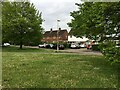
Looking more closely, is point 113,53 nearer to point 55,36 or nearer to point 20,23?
point 20,23

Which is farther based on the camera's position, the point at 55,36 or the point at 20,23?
the point at 55,36

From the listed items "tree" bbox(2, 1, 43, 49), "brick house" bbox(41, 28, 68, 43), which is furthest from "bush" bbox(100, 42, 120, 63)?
"brick house" bbox(41, 28, 68, 43)

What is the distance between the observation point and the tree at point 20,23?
58656 millimetres

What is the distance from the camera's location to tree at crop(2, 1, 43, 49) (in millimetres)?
58656

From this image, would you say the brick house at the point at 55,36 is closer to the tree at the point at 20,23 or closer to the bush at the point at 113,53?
the tree at the point at 20,23

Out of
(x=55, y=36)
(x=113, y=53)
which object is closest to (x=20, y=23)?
(x=113, y=53)

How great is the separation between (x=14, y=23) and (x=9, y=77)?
146ft

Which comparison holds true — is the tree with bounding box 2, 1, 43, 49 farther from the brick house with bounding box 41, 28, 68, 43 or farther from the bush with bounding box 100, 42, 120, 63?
the brick house with bounding box 41, 28, 68, 43

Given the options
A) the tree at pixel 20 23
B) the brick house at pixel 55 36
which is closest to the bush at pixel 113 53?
the tree at pixel 20 23

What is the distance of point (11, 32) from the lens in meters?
59.6

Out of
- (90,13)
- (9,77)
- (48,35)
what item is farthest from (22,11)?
(48,35)

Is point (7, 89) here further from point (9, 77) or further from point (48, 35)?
point (48, 35)

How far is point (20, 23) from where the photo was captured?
5819 cm

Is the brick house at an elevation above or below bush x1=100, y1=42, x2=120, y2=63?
above
